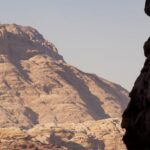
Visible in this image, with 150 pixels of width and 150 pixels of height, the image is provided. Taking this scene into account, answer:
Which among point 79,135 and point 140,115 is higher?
point 140,115

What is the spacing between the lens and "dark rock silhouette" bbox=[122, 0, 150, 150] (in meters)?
16.4

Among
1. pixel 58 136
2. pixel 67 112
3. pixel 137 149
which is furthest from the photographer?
pixel 67 112

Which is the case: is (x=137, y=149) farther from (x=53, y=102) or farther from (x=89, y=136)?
(x=53, y=102)

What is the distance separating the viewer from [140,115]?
55.2 ft

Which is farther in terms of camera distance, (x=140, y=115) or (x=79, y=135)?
(x=79, y=135)

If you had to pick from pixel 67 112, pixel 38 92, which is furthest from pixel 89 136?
pixel 38 92

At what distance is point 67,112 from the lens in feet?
596

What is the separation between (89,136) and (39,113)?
5653cm

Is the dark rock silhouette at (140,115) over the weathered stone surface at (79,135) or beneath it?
over

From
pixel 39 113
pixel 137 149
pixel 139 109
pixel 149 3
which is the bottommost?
pixel 39 113

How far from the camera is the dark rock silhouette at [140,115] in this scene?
16438 mm

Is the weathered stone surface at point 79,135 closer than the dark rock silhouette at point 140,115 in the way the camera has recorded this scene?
No

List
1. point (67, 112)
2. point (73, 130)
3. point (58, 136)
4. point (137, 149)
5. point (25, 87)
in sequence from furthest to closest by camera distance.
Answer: point (25, 87) → point (67, 112) → point (73, 130) → point (58, 136) → point (137, 149)

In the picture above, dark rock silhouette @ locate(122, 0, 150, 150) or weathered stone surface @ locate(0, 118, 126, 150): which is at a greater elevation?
dark rock silhouette @ locate(122, 0, 150, 150)
